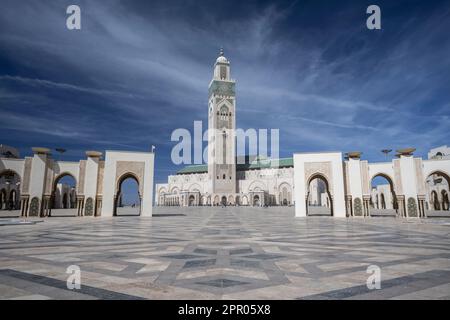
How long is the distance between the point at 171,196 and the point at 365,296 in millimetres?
74434

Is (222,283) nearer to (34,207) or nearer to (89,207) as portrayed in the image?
(89,207)

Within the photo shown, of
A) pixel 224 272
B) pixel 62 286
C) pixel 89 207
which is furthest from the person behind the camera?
pixel 89 207

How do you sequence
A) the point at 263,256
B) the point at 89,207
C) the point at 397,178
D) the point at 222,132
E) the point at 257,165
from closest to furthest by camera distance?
the point at 263,256, the point at 397,178, the point at 89,207, the point at 222,132, the point at 257,165

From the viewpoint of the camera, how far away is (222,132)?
6612cm

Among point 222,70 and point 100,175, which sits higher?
point 222,70

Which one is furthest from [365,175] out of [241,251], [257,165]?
[257,165]

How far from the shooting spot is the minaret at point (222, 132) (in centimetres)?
6531

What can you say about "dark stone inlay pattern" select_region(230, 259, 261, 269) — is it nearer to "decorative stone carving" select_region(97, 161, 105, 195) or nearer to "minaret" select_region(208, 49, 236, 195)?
"decorative stone carving" select_region(97, 161, 105, 195)

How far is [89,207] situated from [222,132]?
4808 cm

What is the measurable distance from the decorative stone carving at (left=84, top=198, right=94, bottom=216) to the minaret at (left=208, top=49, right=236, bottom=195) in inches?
1767

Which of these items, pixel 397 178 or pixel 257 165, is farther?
pixel 257 165

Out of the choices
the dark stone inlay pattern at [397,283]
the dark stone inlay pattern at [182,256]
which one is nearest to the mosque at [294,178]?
the dark stone inlay pattern at [182,256]
